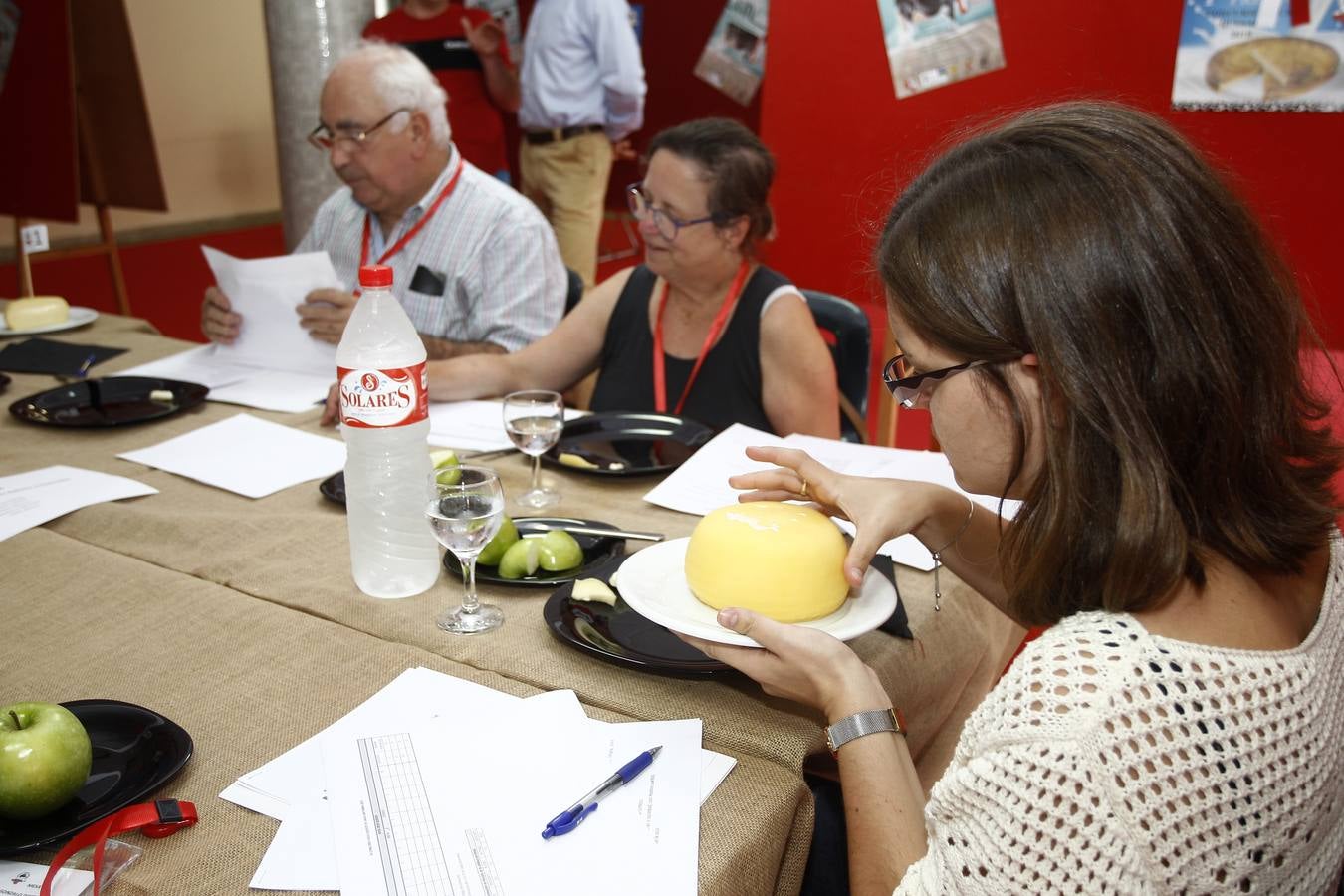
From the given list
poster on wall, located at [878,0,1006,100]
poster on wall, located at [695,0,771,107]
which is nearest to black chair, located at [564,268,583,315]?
poster on wall, located at [878,0,1006,100]

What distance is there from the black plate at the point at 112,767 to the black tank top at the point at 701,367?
4.52 ft

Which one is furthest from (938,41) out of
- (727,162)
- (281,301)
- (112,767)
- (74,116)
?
(74,116)

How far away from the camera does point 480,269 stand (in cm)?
279

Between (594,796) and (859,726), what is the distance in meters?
0.29

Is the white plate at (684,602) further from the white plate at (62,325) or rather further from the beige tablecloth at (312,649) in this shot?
the white plate at (62,325)

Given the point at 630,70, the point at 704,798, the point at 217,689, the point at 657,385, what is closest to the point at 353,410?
the point at 217,689

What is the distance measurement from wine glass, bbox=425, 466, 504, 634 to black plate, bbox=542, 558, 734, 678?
9 centimetres

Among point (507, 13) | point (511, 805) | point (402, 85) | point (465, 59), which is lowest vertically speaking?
point (511, 805)

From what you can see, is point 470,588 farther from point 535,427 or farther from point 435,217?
point 435,217

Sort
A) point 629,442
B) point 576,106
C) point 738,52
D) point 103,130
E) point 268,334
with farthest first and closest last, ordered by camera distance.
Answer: point 738,52 < point 576,106 < point 103,130 < point 268,334 < point 629,442

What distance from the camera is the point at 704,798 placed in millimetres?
A: 998

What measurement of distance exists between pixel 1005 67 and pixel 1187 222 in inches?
98.4

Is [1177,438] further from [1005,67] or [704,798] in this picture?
[1005,67]

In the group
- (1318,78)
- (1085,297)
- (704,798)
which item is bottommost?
(704,798)
